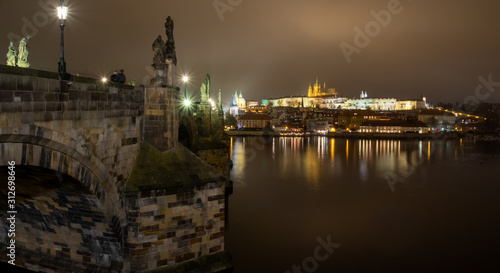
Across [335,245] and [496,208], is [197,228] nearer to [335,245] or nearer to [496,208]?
[335,245]

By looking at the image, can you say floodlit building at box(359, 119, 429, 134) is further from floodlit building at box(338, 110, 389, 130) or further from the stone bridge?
the stone bridge

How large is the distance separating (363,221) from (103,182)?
12308mm

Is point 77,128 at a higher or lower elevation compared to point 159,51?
lower

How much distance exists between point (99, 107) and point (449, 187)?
24.4 metres

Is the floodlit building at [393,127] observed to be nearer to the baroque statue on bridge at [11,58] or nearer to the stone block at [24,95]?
the baroque statue on bridge at [11,58]

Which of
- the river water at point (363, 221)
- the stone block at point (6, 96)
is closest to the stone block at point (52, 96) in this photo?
the stone block at point (6, 96)

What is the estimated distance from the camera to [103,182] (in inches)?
271

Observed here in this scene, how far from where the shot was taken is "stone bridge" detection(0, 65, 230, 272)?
5.50 m

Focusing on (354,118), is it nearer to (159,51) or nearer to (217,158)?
(217,158)

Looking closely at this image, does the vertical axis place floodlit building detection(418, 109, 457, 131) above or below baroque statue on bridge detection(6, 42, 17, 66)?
above

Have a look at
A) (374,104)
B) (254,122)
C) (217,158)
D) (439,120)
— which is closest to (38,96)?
(217,158)

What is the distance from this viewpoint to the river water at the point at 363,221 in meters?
12.1

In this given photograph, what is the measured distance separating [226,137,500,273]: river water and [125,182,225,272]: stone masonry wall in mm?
3295

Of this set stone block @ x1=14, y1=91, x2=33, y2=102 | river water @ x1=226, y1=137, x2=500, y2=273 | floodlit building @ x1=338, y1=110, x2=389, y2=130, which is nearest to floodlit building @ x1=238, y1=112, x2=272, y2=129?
floodlit building @ x1=338, y1=110, x2=389, y2=130
